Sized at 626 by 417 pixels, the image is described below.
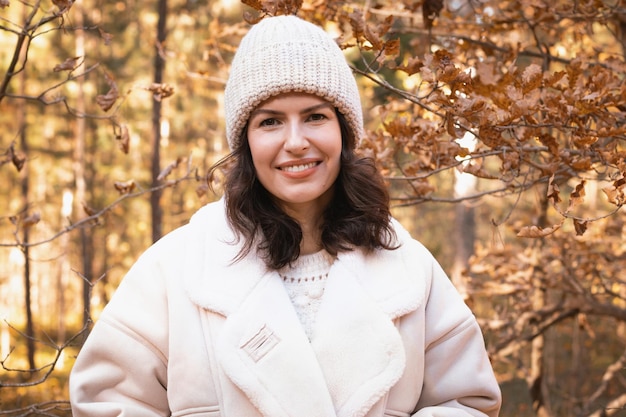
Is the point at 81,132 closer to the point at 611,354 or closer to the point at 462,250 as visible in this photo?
the point at 462,250

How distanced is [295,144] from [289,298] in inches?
21.0

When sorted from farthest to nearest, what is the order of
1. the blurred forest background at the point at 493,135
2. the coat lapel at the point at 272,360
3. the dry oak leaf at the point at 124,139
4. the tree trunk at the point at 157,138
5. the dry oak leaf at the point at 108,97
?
the tree trunk at the point at 157,138 < the dry oak leaf at the point at 124,139 < the dry oak leaf at the point at 108,97 < the blurred forest background at the point at 493,135 < the coat lapel at the point at 272,360

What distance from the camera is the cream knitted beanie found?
2234 mm

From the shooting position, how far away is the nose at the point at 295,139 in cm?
221

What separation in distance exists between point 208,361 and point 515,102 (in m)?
1.43

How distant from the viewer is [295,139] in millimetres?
2215

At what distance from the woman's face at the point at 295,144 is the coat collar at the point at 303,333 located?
0.93 feet

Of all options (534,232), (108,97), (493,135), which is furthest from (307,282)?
Result: (108,97)

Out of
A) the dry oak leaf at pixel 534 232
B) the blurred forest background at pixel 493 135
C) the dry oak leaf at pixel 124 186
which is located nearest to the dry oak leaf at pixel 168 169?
the blurred forest background at pixel 493 135

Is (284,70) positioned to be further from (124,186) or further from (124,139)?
(124,186)

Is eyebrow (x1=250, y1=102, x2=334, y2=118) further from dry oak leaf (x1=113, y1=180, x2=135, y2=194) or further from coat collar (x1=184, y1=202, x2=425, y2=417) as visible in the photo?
dry oak leaf (x1=113, y1=180, x2=135, y2=194)

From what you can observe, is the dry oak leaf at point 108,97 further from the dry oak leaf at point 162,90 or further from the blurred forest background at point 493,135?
the dry oak leaf at point 162,90

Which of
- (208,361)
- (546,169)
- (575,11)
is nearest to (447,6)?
(575,11)

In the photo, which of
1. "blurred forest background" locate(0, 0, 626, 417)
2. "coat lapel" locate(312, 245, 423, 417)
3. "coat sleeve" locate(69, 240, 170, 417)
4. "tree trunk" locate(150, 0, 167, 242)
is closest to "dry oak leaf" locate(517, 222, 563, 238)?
"blurred forest background" locate(0, 0, 626, 417)
